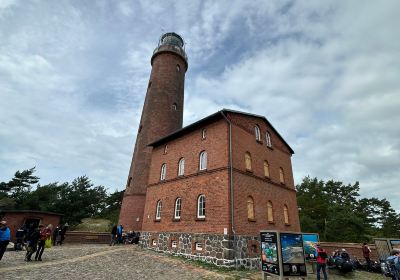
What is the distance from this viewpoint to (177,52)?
29.3 metres

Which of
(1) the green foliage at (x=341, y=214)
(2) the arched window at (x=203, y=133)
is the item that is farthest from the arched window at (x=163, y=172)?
(1) the green foliage at (x=341, y=214)

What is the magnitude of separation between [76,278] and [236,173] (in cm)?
993

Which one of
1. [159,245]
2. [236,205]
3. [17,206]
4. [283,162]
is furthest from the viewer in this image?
[17,206]

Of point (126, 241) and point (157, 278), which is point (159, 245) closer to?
point (126, 241)

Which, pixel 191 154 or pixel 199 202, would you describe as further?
pixel 191 154

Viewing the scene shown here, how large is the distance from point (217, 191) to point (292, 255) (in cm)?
605

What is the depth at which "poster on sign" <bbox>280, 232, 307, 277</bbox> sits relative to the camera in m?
9.38

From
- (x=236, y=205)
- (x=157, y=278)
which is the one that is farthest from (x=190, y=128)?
(x=157, y=278)

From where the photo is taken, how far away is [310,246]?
1238 cm

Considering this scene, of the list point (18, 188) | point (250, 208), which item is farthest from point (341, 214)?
point (18, 188)

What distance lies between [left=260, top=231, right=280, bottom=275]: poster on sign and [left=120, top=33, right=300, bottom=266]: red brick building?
3.02 meters

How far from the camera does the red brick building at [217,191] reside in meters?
14.1

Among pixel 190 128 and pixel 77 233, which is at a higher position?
pixel 190 128

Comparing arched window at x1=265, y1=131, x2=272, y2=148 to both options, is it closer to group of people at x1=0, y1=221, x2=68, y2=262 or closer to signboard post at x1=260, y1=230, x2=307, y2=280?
signboard post at x1=260, y1=230, x2=307, y2=280
